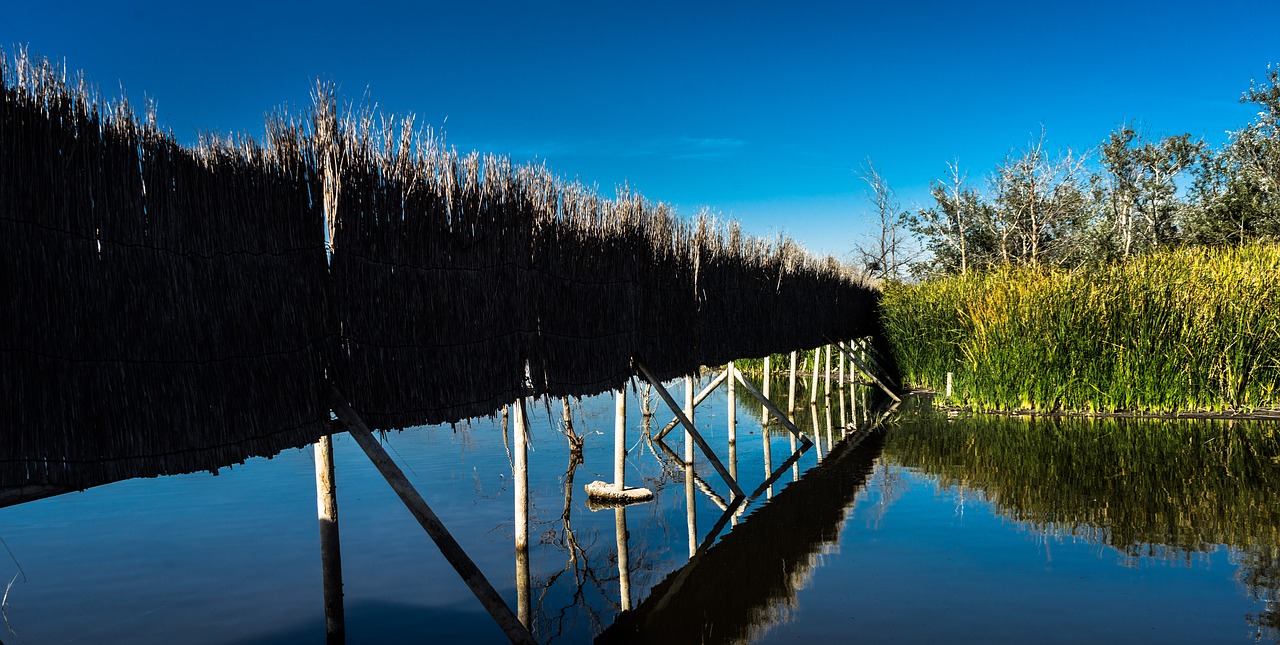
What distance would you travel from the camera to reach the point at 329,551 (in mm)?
5266

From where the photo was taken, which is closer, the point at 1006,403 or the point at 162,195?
the point at 162,195

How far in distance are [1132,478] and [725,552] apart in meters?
4.73

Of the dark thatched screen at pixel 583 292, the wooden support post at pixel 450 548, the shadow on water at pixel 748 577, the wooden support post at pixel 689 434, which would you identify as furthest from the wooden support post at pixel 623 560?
the wooden support post at pixel 689 434

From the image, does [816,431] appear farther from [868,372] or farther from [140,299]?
[140,299]

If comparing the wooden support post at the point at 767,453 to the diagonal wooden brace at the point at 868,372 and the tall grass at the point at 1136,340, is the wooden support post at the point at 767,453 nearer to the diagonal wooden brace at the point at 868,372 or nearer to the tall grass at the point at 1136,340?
the tall grass at the point at 1136,340

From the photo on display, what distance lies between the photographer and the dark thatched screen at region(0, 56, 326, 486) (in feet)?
11.3

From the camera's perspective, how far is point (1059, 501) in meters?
8.55

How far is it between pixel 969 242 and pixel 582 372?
33953 millimetres

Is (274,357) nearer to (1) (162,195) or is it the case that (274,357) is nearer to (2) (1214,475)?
(1) (162,195)

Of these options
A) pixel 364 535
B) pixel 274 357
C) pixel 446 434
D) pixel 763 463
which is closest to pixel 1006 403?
pixel 763 463

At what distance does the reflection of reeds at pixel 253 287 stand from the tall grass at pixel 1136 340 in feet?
29.0

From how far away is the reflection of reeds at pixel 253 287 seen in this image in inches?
138

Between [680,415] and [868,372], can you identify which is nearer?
[680,415]

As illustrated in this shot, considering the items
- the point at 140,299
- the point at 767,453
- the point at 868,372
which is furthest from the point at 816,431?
the point at 140,299
